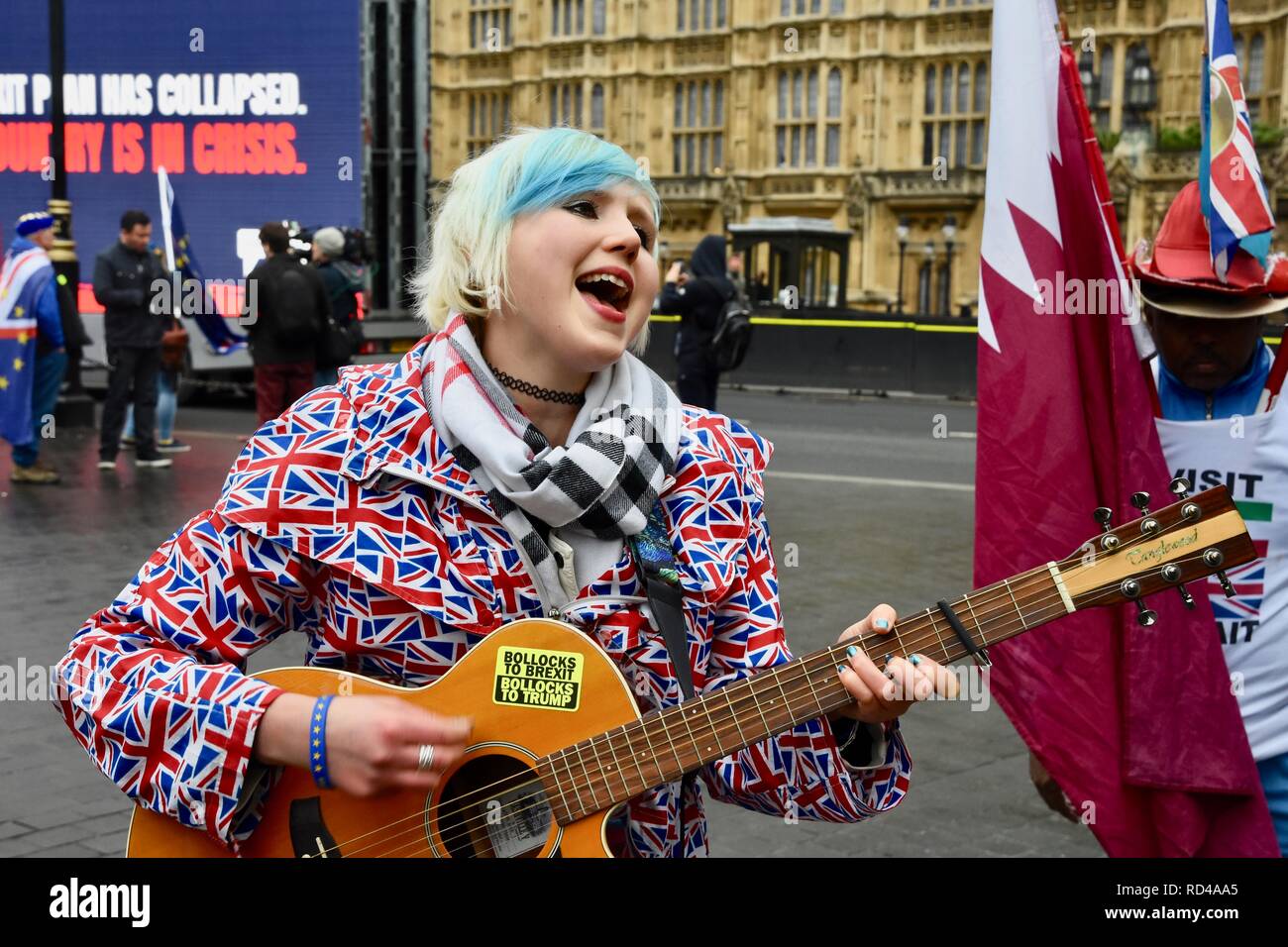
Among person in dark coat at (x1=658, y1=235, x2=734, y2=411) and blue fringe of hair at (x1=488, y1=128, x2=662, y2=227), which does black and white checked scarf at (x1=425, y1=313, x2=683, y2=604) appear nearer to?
blue fringe of hair at (x1=488, y1=128, x2=662, y2=227)

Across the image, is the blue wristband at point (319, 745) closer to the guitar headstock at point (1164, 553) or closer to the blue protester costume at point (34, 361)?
the guitar headstock at point (1164, 553)

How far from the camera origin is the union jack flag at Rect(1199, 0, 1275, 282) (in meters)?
3.05

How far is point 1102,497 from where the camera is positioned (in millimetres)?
3115

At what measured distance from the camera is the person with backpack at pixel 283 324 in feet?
32.2

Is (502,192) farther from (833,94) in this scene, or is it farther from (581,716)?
(833,94)

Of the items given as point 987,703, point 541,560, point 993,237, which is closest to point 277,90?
Answer: point 987,703

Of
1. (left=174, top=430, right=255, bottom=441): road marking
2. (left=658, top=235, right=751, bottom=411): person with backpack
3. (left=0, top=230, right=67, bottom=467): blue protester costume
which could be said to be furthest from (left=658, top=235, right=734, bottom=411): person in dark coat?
(left=0, top=230, right=67, bottom=467): blue protester costume

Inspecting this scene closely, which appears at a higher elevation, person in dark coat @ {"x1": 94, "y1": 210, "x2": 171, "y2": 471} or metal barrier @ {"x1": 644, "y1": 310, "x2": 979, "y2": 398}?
person in dark coat @ {"x1": 94, "y1": 210, "x2": 171, "y2": 471}

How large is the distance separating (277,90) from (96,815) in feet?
45.7

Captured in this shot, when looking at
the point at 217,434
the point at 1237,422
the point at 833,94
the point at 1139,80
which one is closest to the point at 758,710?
the point at 1237,422

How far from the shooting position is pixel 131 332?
37.6 feet

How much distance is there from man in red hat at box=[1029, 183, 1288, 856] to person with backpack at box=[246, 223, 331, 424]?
23.9 ft

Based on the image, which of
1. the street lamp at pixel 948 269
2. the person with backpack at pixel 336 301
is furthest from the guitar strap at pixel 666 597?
the street lamp at pixel 948 269

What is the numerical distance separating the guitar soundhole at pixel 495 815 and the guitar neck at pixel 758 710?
0.04m
